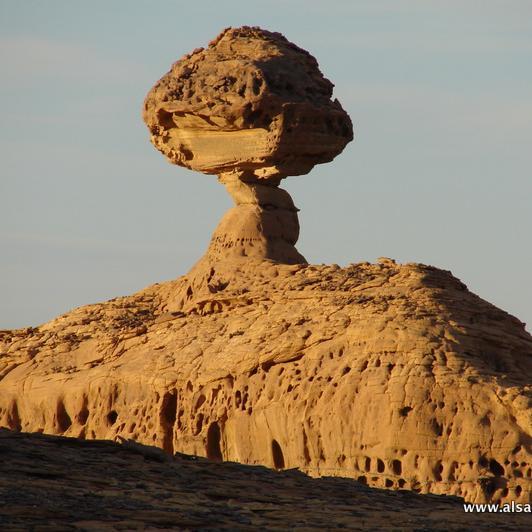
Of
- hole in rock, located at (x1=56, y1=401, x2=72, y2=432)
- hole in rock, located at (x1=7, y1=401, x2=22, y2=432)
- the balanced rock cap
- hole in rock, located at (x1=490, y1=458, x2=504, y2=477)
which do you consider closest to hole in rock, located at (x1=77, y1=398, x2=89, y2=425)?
hole in rock, located at (x1=56, y1=401, x2=72, y2=432)

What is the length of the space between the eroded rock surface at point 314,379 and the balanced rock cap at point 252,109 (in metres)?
3.08

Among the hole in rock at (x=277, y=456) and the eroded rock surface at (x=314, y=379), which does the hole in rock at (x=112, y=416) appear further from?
the hole in rock at (x=277, y=456)

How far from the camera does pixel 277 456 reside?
41.6 metres

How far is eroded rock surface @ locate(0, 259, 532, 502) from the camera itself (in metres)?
39.1

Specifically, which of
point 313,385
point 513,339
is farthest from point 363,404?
point 513,339

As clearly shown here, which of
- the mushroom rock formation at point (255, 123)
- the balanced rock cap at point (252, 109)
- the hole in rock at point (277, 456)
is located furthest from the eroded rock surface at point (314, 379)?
the balanced rock cap at point (252, 109)

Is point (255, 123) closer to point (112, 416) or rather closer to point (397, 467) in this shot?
point (112, 416)

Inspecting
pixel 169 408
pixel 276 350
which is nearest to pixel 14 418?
pixel 169 408

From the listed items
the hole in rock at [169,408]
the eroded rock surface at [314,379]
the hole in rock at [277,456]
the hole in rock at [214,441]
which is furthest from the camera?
the hole in rock at [169,408]

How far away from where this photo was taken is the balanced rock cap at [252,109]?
47.2 m

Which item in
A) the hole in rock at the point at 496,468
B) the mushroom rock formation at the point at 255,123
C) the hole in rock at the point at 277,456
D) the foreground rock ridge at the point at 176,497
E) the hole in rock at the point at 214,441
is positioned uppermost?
the mushroom rock formation at the point at 255,123

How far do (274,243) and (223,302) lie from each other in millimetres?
2420

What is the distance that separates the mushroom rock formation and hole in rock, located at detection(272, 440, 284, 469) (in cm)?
641

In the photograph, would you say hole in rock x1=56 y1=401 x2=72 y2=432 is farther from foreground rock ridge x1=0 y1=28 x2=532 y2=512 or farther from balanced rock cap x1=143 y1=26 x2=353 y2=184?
balanced rock cap x1=143 y1=26 x2=353 y2=184
